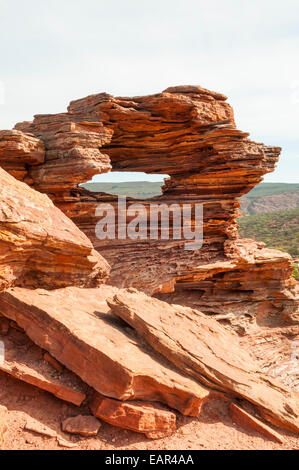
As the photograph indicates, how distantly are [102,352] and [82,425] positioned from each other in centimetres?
138

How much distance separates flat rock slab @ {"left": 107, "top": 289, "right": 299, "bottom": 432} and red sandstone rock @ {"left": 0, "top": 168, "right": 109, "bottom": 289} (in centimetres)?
168

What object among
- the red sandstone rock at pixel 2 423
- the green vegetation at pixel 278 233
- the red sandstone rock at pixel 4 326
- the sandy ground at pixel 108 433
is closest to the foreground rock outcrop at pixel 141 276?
the red sandstone rock at pixel 4 326

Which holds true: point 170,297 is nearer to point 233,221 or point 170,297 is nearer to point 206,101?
point 233,221

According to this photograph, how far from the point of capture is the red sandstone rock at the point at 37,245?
8438 mm

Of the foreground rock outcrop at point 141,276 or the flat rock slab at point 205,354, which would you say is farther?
the flat rock slab at point 205,354

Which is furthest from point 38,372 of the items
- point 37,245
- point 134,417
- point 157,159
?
point 157,159

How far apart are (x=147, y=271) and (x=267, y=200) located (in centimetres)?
15322

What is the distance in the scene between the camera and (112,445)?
6.71 m

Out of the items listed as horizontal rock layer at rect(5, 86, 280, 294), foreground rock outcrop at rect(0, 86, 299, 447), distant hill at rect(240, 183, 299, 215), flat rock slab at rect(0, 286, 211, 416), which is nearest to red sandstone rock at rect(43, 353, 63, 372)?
foreground rock outcrop at rect(0, 86, 299, 447)

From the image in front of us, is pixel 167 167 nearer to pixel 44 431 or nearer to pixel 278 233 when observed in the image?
pixel 44 431

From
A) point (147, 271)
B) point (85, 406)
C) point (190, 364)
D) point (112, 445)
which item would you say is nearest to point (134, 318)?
point (190, 364)

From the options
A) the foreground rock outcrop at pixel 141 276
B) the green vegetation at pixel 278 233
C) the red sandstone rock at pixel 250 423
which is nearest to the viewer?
the foreground rock outcrop at pixel 141 276

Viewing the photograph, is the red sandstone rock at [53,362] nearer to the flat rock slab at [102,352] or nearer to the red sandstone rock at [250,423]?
the flat rock slab at [102,352]

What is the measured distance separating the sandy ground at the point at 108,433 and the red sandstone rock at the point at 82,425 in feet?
0.32
